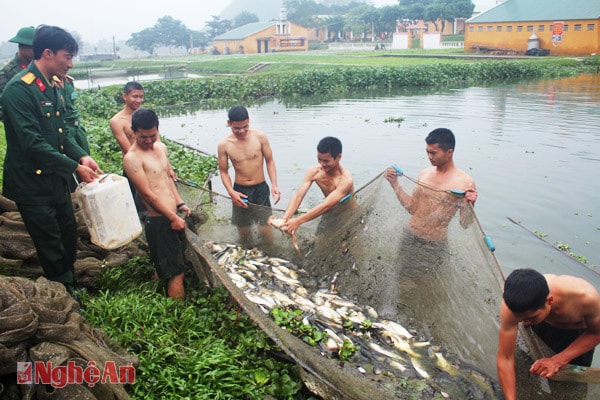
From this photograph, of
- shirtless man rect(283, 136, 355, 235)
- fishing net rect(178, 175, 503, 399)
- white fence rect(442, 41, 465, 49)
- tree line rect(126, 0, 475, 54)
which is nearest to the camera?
fishing net rect(178, 175, 503, 399)

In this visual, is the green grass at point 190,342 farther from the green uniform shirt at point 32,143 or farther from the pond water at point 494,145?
the pond water at point 494,145

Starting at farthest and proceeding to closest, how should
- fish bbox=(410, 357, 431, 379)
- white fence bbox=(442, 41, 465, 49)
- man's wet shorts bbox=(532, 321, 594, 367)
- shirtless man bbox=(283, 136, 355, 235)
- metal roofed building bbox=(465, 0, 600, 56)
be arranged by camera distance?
white fence bbox=(442, 41, 465, 49)
metal roofed building bbox=(465, 0, 600, 56)
shirtless man bbox=(283, 136, 355, 235)
fish bbox=(410, 357, 431, 379)
man's wet shorts bbox=(532, 321, 594, 367)

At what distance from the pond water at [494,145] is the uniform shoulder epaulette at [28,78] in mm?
6056

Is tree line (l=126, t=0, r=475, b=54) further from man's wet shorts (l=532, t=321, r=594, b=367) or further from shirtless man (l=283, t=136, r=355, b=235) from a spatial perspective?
man's wet shorts (l=532, t=321, r=594, b=367)

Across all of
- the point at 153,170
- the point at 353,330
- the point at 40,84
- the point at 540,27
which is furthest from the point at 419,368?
the point at 540,27

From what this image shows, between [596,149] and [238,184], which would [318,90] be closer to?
[596,149]

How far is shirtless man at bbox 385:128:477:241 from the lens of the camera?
14.3 ft

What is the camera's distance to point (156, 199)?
14.6ft

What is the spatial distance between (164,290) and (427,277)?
8.56 ft

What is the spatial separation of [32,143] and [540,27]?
5241 centimetres

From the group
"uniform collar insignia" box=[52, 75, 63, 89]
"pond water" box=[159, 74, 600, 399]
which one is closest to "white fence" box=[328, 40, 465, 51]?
"pond water" box=[159, 74, 600, 399]

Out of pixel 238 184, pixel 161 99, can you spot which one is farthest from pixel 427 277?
pixel 161 99

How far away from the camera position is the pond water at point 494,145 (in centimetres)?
822

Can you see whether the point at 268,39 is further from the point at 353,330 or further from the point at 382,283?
the point at 353,330
